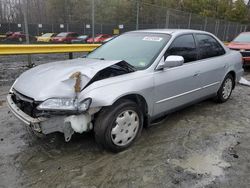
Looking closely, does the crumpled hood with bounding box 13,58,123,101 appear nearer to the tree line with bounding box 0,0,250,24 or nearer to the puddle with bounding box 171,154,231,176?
the puddle with bounding box 171,154,231,176

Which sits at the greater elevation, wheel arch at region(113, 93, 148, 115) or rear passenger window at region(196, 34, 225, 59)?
rear passenger window at region(196, 34, 225, 59)

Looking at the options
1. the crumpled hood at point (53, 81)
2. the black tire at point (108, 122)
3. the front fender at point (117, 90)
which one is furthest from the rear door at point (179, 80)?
the crumpled hood at point (53, 81)

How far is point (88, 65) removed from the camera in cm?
357

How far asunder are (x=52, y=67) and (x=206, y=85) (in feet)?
9.15

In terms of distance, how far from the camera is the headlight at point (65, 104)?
2.88 m

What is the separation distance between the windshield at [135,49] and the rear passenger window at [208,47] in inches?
36.1

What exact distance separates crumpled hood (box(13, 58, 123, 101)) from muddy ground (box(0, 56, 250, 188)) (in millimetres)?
829

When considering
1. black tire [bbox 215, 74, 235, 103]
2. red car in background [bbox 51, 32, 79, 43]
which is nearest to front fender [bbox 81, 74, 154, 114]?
black tire [bbox 215, 74, 235, 103]

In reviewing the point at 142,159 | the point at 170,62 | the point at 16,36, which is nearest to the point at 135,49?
the point at 170,62

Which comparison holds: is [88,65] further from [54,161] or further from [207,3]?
[207,3]

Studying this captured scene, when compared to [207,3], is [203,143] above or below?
below

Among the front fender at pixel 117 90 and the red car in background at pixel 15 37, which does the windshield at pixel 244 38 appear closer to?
the front fender at pixel 117 90

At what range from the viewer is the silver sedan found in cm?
297

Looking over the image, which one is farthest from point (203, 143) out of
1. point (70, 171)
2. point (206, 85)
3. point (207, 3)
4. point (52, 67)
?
point (207, 3)
